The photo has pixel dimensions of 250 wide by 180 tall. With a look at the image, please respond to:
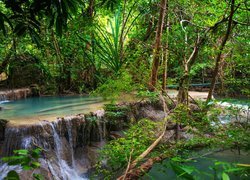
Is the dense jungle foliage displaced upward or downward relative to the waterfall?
upward

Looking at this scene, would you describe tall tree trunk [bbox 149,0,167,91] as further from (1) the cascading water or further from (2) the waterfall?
(2) the waterfall

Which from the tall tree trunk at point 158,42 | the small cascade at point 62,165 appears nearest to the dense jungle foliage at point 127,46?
the tall tree trunk at point 158,42

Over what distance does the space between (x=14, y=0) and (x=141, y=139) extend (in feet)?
6.05

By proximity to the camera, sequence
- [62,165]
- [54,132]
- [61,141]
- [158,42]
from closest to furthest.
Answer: [62,165], [54,132], [61,141], [158,42]

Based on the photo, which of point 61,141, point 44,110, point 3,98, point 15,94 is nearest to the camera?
point 61,141

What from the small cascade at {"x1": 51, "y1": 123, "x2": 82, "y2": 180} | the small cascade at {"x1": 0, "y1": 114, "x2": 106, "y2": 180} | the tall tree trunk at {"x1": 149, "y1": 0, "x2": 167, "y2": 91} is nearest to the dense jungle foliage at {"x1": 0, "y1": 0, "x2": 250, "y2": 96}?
the tall tree trunk at {"x1": 149, "y1": 0, "x2": 167, "y2": 91}

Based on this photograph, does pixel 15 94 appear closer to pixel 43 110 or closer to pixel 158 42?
pixel 43 110

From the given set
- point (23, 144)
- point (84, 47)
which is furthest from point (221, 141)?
point (84, 47)

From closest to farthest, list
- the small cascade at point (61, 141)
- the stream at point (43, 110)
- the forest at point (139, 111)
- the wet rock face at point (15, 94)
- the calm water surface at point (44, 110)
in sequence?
the forest at point (139, 111)
the small cascade at point (61, 141)
the stream at point (43, 110)
the calm water surface at point (44, 110)
the wet rock face at point (15, 94)

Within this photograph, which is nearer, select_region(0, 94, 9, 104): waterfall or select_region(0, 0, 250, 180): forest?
select_region(0, 0, 250, 180): forest

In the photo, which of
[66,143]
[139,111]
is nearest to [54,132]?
[66,143]

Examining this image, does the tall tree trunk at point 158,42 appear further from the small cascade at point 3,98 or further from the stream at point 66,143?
the small cascade at point 3,98

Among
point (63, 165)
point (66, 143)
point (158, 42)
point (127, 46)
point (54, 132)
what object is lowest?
point (63, 165)

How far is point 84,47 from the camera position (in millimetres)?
8719
